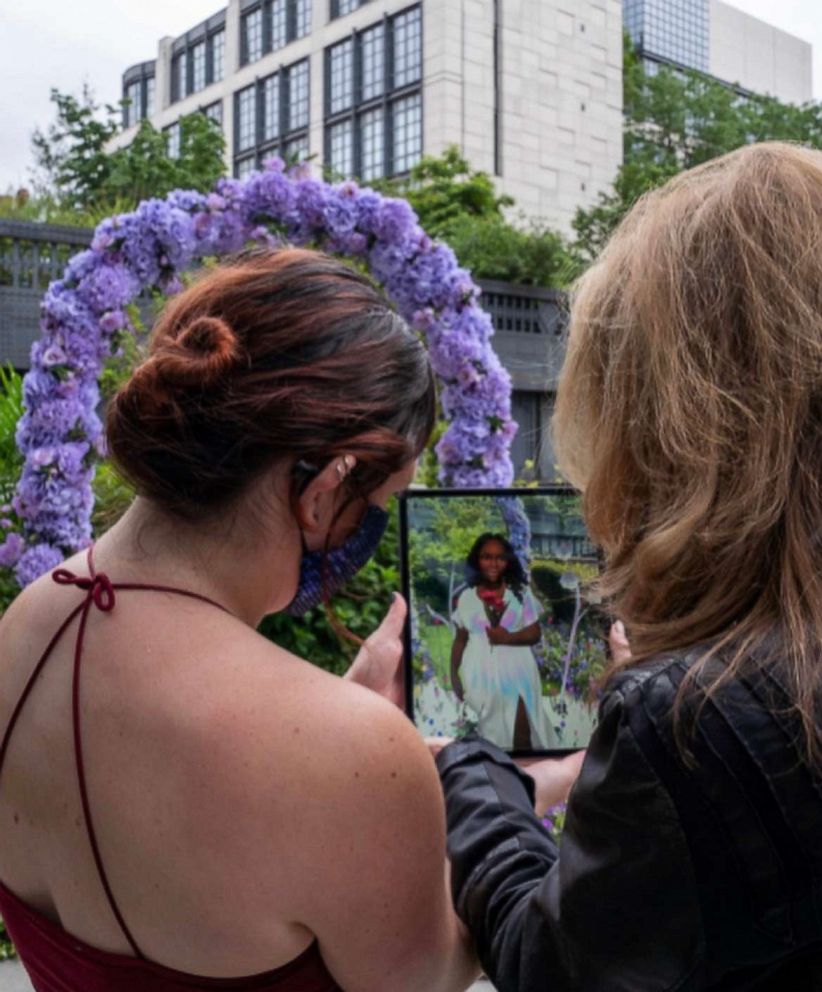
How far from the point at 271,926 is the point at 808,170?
0.96 m

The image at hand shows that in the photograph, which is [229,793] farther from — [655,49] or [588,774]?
[655,49]

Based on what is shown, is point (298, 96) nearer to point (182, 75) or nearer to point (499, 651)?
point (182, 75)

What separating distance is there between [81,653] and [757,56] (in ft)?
230

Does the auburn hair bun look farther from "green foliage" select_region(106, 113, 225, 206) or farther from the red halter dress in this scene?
"green foliage" select_region(106, 113, 225, 206)

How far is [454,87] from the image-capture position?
37344 millimetres

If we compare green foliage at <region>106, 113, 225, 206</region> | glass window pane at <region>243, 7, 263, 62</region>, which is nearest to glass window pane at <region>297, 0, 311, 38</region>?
glass window pane at <region>243, 7, 263, 62</region>

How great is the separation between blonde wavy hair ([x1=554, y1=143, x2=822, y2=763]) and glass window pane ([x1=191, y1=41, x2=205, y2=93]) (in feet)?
191

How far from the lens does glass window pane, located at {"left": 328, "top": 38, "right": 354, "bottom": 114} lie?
147 ft

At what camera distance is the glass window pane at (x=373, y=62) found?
42125 millimetres

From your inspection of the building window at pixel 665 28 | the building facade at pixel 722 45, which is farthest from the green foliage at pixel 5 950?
the building window at pixel 665 28

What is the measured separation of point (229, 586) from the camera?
1282 millimetres

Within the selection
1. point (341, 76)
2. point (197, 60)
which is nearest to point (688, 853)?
point (341, 76)

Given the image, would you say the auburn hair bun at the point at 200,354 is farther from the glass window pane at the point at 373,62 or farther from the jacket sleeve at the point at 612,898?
the glass window pane at the point at 373,62

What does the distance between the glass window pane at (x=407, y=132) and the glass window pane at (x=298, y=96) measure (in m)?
8.19
